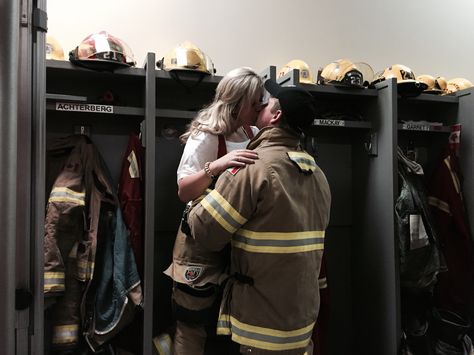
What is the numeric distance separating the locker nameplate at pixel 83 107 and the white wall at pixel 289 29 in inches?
24.5

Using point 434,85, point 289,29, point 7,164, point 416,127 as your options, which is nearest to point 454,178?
point 416,127

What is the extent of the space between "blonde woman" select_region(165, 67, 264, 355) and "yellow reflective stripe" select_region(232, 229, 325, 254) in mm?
293

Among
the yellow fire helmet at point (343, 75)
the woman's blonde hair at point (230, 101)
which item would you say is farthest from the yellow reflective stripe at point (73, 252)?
the yellow fire helmet at point (343, 75)

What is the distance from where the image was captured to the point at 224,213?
1.46 metres

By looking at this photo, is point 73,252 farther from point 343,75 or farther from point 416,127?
point 416,127

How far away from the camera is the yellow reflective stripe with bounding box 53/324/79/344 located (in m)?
2.13

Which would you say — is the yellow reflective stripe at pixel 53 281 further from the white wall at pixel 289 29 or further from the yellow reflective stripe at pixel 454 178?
the yellow reflective stripe at pixel 454 178

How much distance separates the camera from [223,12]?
2926mm

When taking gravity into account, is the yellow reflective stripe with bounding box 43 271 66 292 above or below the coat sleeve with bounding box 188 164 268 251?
below

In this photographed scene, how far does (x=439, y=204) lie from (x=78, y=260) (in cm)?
247

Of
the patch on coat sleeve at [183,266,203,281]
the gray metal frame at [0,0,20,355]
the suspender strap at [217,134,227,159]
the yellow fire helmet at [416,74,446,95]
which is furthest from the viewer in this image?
the yellow fire helmet at [416,74,446,95]

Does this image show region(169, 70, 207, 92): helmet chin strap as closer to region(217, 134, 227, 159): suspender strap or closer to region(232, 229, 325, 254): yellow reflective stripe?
region(217, 134, 227, 159): suspender strap

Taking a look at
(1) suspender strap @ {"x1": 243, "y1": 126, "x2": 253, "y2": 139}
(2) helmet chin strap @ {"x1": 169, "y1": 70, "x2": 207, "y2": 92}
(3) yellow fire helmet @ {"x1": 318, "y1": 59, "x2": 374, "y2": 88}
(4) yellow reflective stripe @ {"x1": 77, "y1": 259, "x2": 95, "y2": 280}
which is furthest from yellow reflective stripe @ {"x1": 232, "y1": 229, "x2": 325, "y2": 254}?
(3) yellow fire helmet @ {"x1": 318, "y1": 59, "x2": 374, "y2": 88}

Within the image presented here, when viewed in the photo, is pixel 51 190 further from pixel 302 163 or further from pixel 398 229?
pixel 398 229
